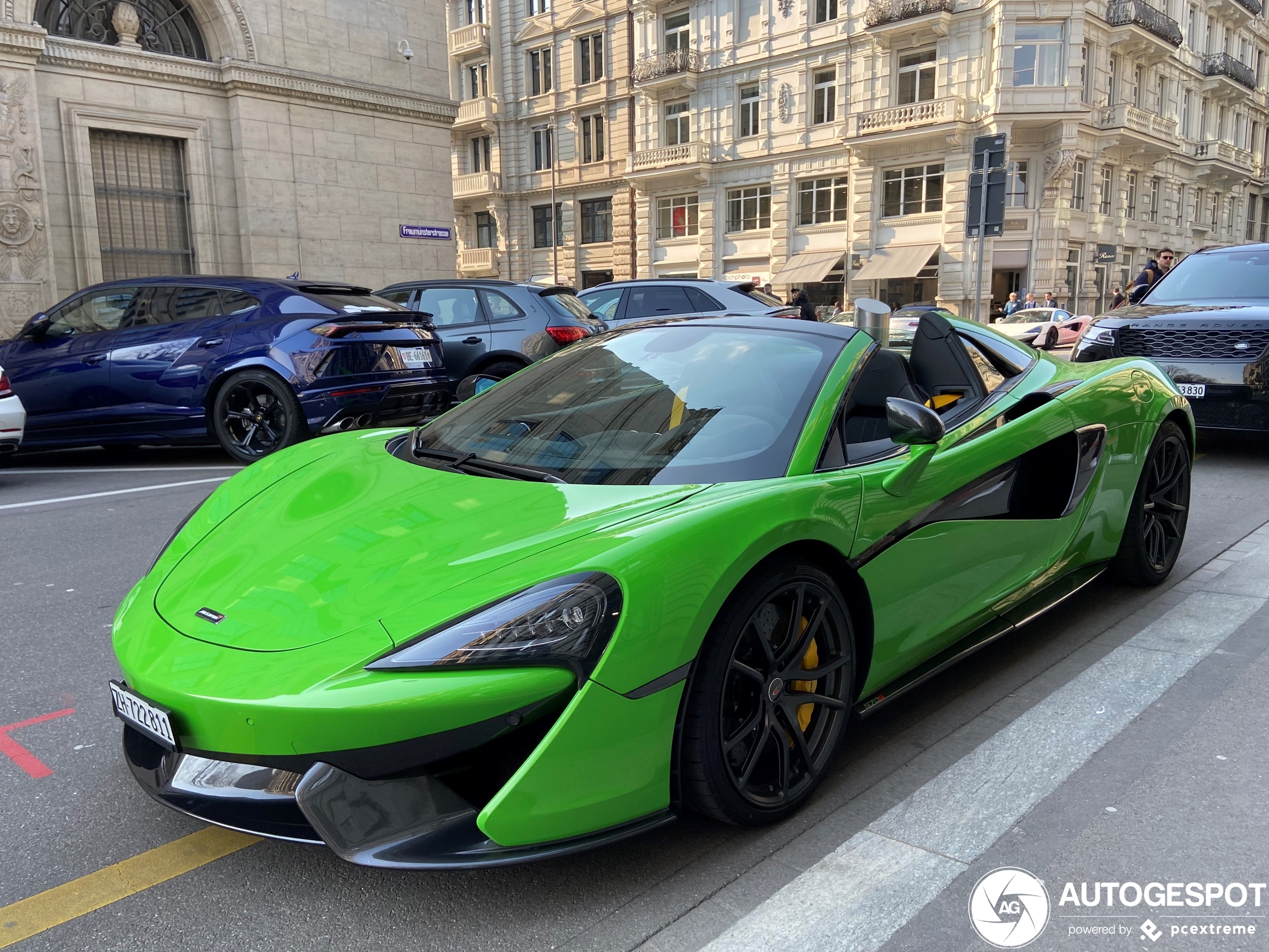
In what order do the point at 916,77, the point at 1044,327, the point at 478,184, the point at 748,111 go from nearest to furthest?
1. the point at 1044,327
2. the point at 916,77
3. the point at 748,111
4. the point at 478,184

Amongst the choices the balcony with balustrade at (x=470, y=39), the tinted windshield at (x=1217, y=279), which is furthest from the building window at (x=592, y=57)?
the tinted windshield at (x=1217, y=279)

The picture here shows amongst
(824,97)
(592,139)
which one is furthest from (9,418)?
(592,139)

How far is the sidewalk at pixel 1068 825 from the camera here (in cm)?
204

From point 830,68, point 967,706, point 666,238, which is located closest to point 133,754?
point 967,706

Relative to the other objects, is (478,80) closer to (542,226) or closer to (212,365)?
(542,226)

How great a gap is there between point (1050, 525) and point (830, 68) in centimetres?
3471

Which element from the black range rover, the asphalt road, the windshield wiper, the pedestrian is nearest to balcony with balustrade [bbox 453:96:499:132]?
the pedestrian

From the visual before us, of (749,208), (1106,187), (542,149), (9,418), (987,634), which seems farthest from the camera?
(542,149)

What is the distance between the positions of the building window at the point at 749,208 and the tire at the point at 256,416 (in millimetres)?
30953

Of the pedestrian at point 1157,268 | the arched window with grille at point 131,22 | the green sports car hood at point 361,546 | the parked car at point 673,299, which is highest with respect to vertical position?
the arched window with grille at point 131,22

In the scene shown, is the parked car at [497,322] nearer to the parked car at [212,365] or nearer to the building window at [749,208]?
the parked car at [212,365]

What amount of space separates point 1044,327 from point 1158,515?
17975 millimetres

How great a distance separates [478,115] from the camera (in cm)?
4609

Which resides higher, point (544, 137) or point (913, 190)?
point (544, 137)
